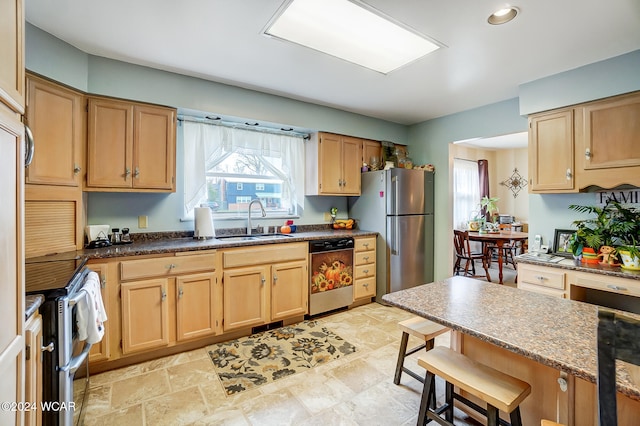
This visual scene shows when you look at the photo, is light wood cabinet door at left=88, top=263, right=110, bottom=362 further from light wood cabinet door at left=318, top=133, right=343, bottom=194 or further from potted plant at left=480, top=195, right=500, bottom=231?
potted plant at left=480, top=195, right=500, bottom=231

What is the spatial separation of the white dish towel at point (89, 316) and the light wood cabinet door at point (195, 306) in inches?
31.3

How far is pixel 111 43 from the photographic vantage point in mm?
2178

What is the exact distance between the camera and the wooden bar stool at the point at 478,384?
1141mm

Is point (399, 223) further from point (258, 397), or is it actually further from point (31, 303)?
point (31, 303)

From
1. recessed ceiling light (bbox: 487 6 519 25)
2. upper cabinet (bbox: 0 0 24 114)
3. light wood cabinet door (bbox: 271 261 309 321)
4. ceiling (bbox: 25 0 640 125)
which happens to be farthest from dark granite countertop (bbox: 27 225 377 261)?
recessed ceiling light (bbox: 487 6 519 25)

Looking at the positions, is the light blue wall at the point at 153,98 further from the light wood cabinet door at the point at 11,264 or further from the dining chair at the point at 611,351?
the dining chair at the point at 611,351

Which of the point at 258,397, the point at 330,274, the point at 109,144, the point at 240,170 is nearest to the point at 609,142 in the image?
the point at 330,274

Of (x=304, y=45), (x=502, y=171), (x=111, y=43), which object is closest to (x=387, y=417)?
(x=304, y=45)

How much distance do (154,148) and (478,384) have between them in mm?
2873

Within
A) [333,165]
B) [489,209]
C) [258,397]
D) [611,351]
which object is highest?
[333,165]

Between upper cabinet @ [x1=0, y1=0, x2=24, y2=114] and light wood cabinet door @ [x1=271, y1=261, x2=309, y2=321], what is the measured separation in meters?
2.24

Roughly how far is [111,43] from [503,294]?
313cm

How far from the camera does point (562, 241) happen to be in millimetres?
2766

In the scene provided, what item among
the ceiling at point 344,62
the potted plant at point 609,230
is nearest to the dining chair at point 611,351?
the ceiling at point 344,62
